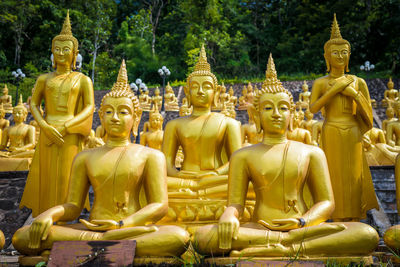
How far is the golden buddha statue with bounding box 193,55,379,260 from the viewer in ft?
12.3

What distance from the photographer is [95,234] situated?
397 cm

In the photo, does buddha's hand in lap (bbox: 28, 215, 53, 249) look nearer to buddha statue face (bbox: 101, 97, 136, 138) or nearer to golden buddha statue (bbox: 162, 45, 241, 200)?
buddha statue face (bbox: 101, 97, 136, 138)

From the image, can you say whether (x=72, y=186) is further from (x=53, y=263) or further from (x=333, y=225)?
(x=333, y=225)

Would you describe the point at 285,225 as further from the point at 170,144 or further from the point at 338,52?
the point at 338,52

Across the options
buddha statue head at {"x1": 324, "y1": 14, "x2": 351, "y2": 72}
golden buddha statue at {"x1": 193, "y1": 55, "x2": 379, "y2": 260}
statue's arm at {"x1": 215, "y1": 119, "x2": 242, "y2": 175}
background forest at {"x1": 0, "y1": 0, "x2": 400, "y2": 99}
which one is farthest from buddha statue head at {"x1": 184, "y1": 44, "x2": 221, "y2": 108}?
background forest at {"x1": 0, "y1": 0, "x2": 400, "y2": 99}

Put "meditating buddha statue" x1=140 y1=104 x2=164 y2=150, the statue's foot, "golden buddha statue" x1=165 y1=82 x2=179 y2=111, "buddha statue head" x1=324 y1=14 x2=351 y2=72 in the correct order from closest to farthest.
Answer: the statue's foot < "buddha statue head" x1=324 y1=14 x2=351 y2=72 < "meditating buddha statue" x1=140 y1=104 x2=164 y2=150 < "golden buddha statue" x1=165 y1=82 x2=179 y2=111

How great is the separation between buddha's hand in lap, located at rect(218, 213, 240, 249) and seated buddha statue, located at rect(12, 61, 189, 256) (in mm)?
314

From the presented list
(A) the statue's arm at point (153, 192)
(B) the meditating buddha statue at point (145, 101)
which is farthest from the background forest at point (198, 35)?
(A) the statue's arm at point (153, 192)

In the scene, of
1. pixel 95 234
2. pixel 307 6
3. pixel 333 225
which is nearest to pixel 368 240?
pixel 333 225

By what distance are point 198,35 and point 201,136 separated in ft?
95.6

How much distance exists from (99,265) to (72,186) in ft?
4.33

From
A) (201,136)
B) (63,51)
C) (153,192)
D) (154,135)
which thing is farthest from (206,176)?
(154,135)

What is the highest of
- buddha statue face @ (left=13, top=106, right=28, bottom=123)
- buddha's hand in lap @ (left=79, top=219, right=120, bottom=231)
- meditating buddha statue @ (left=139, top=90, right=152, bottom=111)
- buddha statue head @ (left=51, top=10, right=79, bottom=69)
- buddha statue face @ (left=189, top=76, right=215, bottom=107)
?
buddha statue head @ (left=51, top=10, right=79, bottom=69)

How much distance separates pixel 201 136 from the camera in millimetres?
5766
